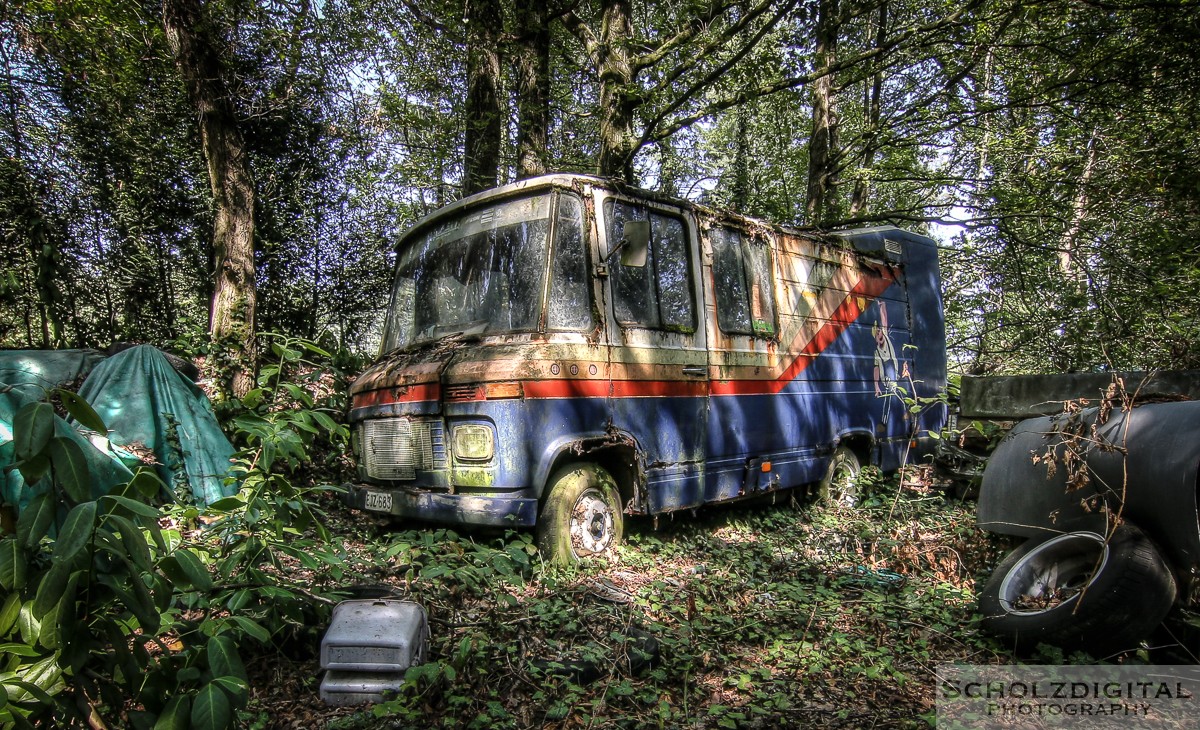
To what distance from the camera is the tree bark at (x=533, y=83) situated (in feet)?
27.2

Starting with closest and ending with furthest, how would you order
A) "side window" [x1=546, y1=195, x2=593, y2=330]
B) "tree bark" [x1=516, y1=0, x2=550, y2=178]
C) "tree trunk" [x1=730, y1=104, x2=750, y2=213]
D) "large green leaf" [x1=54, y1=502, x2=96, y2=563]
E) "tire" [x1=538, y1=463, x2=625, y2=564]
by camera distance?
"large green leaf" [x1=54, y1=502, x2=96, y2=563] → "tire" [x1=538, y1=463, x2=625, y2=564] → "side window" [x1=546, y1=195, x2=593, y2=330] → "tree bark" [x1=516, y1=0, x2=550, y2=178] → "tree trunk" [x1=730, y1=104, x2=750, y2=213]

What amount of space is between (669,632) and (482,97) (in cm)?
789

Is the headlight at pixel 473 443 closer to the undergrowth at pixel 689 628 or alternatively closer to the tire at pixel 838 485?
the undergrowth at pixel 689 628

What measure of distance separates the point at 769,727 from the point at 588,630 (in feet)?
3.46

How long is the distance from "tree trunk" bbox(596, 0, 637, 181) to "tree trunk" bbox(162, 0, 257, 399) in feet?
12.9

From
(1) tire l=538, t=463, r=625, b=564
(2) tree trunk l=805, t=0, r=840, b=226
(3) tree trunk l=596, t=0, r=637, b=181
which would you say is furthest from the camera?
(2) tree trunk l=805, t=0, r=840, b=226

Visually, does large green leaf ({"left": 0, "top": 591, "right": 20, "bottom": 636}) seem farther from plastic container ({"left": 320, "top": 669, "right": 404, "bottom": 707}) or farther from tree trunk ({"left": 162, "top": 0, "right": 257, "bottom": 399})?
tree trunk ({"left": 162, "top": 0, "right": 257, "bottom": 399})

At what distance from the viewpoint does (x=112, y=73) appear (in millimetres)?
8227

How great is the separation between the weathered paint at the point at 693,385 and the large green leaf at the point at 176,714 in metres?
2.24

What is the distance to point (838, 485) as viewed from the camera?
6.54m

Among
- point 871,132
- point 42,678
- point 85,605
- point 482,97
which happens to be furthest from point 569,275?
point 871,132

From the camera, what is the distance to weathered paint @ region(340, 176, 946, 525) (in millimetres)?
4020

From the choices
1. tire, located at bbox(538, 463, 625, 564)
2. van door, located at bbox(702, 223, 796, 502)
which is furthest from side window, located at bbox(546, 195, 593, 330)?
van door, located at bbox(702, 223, 796, 502)

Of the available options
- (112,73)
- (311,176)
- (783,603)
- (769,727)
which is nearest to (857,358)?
(783,603)
